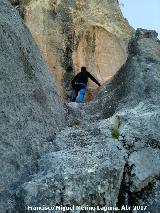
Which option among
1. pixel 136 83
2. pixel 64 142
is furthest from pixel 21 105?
pixel 136 83

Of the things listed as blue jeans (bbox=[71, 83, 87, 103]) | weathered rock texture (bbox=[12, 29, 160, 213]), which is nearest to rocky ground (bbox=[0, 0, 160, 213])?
weathered rock texture (bbox=[12, 29, 160, 213])

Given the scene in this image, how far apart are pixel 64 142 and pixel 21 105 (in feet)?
4.17

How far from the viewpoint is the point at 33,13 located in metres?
19.2

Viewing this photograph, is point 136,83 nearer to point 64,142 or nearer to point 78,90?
A: point 64,142

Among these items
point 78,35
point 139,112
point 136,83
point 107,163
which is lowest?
point 107,163

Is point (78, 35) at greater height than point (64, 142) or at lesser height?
greater

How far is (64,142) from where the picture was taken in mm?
9836

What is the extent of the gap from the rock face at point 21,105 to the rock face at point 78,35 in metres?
6.20

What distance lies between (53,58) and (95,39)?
114 inches

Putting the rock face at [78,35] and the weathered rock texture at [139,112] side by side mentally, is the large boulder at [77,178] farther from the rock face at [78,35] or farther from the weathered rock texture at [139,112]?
the rock face at [78,35]

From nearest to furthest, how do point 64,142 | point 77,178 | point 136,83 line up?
point 77,178 → point 64,142 → point 136,83

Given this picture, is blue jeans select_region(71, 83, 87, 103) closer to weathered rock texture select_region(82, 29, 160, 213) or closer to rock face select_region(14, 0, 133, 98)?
weathered rock texture select_region(82, 29, 160, 213)

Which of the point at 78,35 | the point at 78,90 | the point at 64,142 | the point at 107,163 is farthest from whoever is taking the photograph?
the point at 78,35

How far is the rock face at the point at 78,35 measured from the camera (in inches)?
738
